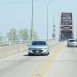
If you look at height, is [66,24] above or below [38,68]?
above

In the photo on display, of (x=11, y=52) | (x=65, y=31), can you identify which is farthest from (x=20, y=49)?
(x=65, y=31)

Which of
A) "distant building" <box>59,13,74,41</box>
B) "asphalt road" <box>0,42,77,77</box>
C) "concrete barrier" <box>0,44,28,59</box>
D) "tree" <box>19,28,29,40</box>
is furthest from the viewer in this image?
"tree" <box>19,28,29,40</box>

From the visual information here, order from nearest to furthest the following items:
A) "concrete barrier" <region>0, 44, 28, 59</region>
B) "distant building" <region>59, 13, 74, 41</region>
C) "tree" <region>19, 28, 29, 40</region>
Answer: "concrete barrier" <region>0, 44, 28, 59</region> → "distant building" <region>59, 13, 74, 41</region> → "tree" <region>19, 28, 29, 40</region>

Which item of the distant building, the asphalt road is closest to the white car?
the asphalt road

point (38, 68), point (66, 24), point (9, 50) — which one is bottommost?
point (38, 68)

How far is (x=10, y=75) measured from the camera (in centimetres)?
1262

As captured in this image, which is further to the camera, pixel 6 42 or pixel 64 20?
pixel 64 20

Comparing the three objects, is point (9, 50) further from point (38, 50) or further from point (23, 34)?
point (23, 34)

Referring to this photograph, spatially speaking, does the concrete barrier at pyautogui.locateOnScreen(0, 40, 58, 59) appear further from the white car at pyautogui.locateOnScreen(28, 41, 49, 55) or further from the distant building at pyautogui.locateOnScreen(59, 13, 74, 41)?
the distant building at pyautogui.locateOnScreen(59, 13, 74, 41)

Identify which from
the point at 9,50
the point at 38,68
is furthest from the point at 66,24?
the point at 38,68

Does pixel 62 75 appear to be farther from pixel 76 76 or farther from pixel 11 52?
pixel 11 52

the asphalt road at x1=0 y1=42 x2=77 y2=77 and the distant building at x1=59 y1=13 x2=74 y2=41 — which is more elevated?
the distant building at x1=59 y1=13 x2=74 y2=41

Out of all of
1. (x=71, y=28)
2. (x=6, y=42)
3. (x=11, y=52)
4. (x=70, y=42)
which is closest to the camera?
(x=11, y=52)

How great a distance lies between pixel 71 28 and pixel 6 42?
68.4 m
